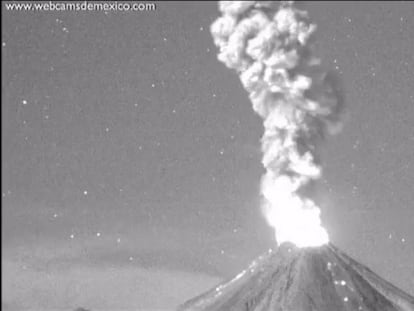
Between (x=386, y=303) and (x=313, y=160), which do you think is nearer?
(x=313, y=160)

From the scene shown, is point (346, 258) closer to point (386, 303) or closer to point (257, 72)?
point (386, 303)

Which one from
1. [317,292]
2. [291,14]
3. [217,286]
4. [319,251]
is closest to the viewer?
[291,14]

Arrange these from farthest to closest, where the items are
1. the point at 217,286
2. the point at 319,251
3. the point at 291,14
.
A: the point at 217,286 < the point at 319,251 < the point at 291,14

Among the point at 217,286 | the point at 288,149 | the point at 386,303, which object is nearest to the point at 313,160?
the point at 288,149

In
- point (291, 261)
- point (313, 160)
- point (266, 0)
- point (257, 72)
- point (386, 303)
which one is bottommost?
point (386, 303)

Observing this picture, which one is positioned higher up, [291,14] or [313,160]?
[291,14]

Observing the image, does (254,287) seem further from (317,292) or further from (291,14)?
(291,14)
